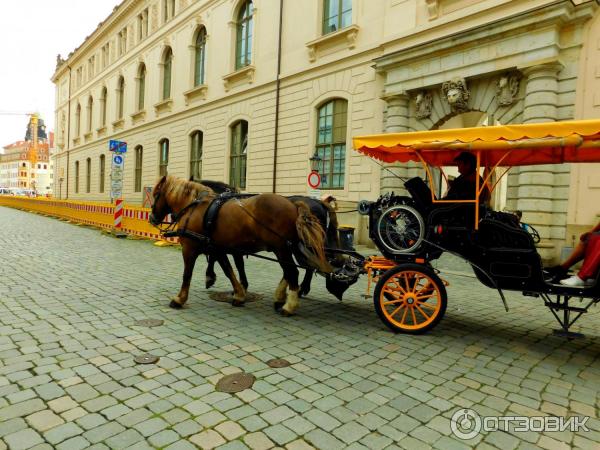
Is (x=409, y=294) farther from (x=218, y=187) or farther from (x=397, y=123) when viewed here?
(x=397, y=123)

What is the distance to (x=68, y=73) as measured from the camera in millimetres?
43062

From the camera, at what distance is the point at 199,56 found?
22375mm

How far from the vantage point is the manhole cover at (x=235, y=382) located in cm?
304

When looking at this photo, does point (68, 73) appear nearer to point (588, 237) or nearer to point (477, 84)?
point (477, 84)

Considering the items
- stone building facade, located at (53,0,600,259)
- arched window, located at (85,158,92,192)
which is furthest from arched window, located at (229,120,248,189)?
arched window, located at (85,158,92,192)

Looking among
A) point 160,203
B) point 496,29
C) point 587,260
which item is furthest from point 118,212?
point 587,260

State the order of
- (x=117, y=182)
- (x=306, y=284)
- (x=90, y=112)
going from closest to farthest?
1. (x=306, y=284)
2. (x=117, y=182)
3. (x=90, y=112)

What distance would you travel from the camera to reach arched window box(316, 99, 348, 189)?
14531 millimetres

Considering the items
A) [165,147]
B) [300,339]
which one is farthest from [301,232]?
[165,147]

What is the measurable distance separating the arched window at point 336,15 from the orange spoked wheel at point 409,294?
1248 centimetres

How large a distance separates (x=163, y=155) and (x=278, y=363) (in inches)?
939

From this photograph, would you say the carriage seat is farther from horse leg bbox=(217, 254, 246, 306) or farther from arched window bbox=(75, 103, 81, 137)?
arched window bbox=(75, 103, 81, 137)

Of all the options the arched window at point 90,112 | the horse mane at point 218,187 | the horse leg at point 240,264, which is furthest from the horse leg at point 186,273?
the arched window at point 90,112

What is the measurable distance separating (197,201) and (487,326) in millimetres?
4107
